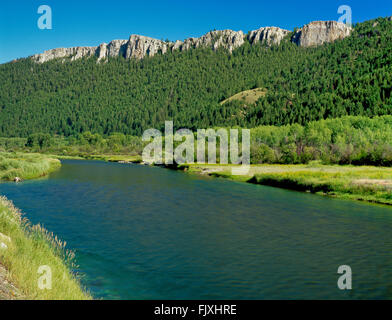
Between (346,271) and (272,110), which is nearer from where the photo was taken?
(346,271)

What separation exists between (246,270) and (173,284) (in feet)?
14.8

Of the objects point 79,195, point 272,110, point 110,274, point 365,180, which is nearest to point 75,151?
point 272,110

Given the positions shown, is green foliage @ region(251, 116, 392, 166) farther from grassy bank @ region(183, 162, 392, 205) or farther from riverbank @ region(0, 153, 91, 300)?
riverbank @ region(0, 153, 91, 300)

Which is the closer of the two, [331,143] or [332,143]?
[331,143]

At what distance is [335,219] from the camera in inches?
1305

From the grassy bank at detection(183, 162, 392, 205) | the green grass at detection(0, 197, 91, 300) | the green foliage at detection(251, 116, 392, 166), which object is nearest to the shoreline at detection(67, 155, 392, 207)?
the grassy bank at detection(183, 162, 392, 205)

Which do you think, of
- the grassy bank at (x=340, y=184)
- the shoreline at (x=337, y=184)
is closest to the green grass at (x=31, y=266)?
the shoreline at (x=337, y=184)

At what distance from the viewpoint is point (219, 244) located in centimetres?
2433

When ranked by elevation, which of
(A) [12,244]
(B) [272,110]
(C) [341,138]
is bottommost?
(A) [12,244]

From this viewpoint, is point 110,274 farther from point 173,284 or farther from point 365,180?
point 365,180

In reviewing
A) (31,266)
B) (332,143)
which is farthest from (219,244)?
(332,143)

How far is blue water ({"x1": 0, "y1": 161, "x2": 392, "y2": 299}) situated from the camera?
56.1 ft

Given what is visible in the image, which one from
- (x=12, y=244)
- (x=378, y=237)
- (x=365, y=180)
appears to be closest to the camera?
(x=12, y=244)

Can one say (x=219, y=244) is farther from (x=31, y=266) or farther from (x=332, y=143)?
(x=332, y=143)
